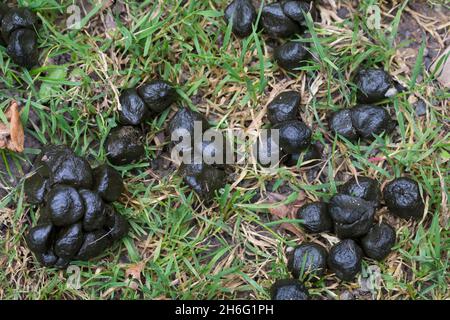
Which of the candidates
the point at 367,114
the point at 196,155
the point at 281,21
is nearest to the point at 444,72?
the point at 367,114

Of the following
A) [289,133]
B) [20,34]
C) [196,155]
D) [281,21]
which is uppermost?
[20,34]

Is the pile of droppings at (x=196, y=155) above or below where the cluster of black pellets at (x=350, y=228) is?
above

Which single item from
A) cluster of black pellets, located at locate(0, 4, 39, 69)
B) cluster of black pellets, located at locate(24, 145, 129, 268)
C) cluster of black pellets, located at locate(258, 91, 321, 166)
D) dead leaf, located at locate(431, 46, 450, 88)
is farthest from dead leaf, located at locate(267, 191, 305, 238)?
cluster of black pellets, located at locate(0, 4, 39, 69)

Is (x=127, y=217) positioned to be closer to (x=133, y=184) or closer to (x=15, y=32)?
(x=133, y=184)

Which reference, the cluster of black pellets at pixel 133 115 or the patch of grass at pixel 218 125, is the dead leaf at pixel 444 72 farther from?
the cluster of black pellets at pixel 133 115

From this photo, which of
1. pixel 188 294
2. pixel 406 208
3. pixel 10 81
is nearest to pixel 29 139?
pixel 10 81

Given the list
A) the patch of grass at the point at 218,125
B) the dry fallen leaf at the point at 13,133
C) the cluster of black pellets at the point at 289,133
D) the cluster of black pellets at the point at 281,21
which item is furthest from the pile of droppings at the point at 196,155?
the dry fallen leaf at the point at 13,133

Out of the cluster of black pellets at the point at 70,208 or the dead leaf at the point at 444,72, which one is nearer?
the cluster of black pellets at the point at 70,208

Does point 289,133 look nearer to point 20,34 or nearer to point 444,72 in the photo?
point 444,72
